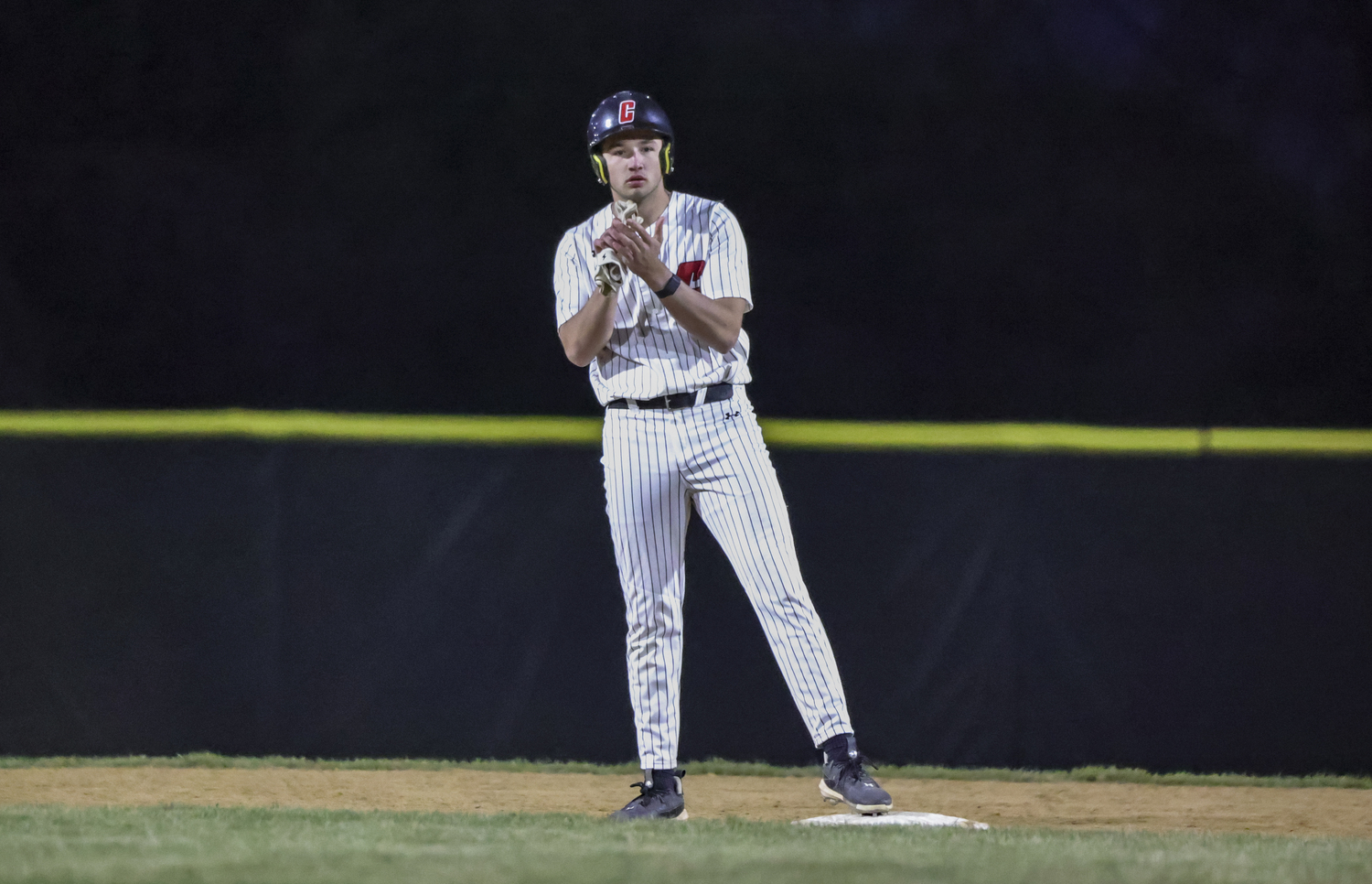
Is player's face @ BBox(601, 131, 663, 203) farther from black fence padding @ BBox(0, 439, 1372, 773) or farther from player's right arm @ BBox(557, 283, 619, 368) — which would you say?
black fence padding @ BBox(0, 439, 1372, 773)

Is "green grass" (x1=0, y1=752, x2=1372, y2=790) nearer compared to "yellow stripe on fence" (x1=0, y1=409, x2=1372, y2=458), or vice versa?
"green grass" (x1=0, y1=752, x2=1372, y2=790)

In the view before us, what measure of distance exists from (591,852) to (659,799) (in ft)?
2.51

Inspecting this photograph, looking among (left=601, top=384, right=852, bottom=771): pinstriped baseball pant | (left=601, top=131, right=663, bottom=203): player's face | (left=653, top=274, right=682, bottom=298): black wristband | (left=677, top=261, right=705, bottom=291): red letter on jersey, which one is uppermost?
(left=601, top=131, right=663, bottom=203): player's face

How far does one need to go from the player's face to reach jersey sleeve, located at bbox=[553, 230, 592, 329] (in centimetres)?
16

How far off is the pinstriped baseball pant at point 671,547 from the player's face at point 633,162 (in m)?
0.47

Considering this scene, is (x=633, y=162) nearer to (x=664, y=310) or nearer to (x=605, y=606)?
(x=664, y=310)

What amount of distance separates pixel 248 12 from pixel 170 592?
8.30 feet

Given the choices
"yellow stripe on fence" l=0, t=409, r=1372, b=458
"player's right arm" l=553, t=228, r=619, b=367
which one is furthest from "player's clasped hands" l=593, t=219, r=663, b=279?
"yellow stripe on fence" l=0, t=409, r=1372, b=458

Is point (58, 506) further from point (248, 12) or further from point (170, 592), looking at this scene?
point (248, 12)

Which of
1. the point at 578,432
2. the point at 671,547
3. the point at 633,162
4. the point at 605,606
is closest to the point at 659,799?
the point at 671,547

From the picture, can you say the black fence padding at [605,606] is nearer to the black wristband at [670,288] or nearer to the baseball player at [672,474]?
the baseball player at [672,474]

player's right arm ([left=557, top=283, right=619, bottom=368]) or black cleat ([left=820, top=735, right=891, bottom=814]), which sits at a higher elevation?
player's right arm ([left=557, top=283, right=619, bottom=368])

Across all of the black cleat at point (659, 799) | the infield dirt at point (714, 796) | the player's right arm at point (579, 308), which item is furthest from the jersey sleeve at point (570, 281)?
the infield dirt at point (714, 796)

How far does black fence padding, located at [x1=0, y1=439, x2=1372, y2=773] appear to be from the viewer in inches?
179
